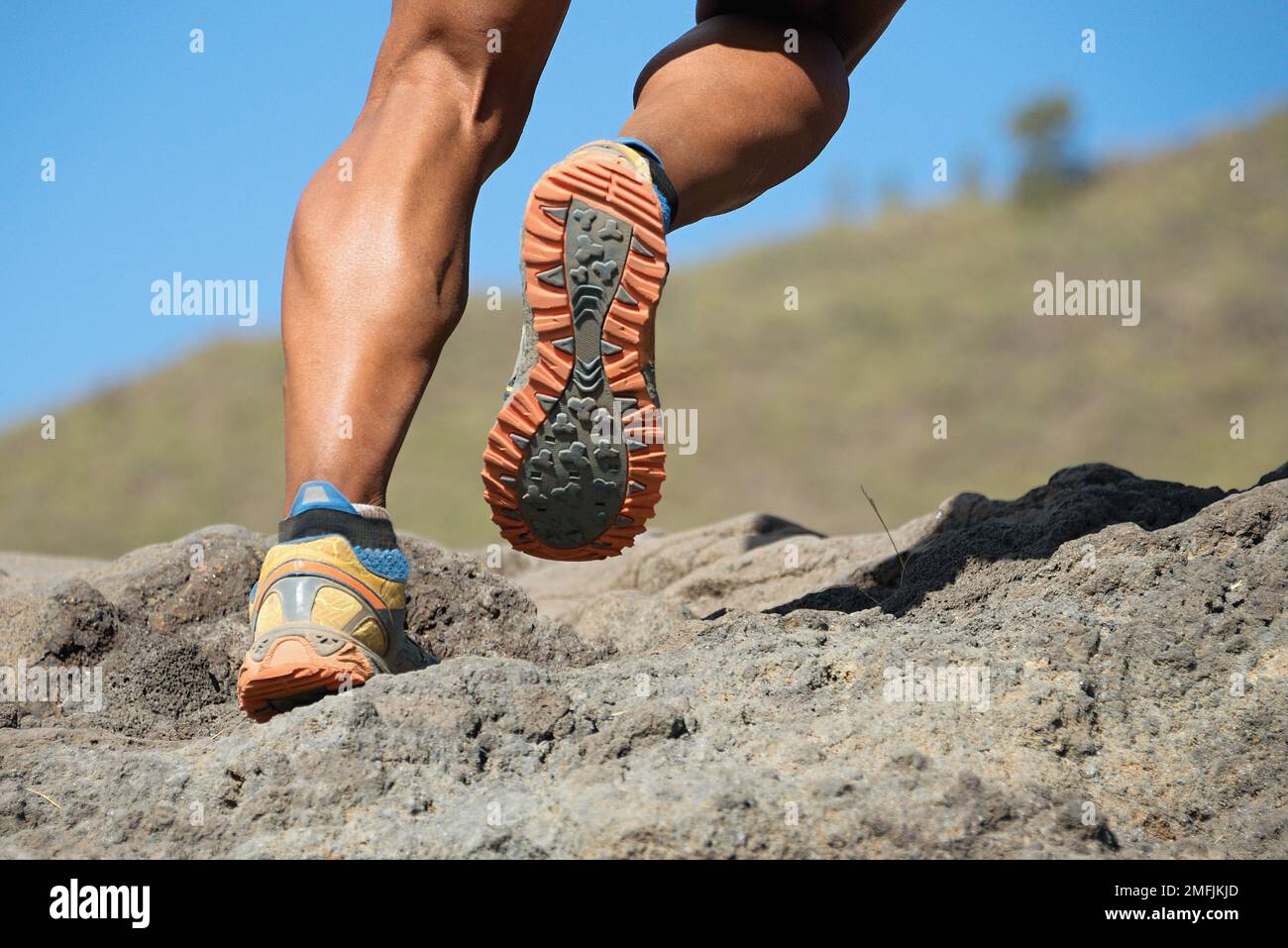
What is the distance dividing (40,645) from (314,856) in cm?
142

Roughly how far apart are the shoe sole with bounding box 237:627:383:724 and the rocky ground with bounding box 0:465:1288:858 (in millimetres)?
62

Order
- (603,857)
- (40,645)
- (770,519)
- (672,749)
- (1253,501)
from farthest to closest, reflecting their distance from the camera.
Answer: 1. (770,519)
2. (40,645)
3. (1253,501)
4. (672,749)
5. (603,857)

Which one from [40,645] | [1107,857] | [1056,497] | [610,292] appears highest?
[610,292]

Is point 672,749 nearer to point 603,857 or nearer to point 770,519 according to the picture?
point 603,857

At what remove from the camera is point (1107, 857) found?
1428 mm

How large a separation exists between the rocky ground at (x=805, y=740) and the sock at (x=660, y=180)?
0.65m

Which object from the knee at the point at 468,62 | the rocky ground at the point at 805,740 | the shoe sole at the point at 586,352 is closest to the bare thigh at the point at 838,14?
the knee at the point at 468,62

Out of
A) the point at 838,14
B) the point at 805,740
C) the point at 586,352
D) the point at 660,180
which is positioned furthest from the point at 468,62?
the point at 805,740

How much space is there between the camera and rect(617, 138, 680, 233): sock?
193cm

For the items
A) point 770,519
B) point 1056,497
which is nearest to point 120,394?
point 770,519

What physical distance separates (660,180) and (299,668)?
0.87 meters

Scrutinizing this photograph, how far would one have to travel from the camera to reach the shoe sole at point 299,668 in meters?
1.73

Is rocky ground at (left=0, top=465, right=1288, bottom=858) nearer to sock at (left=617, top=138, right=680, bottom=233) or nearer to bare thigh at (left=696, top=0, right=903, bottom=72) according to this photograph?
sock at (left=617, top=138, right=680, bottom=233)

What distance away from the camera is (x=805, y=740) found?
166 centimetres
